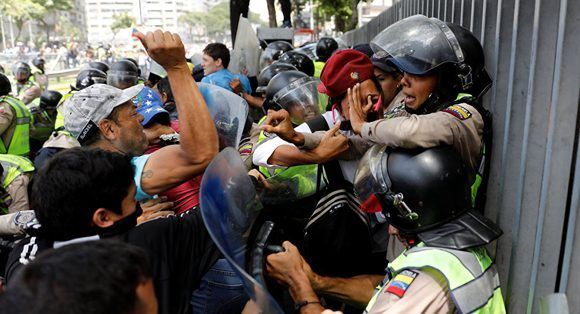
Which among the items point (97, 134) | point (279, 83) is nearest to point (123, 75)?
point (279, 83)

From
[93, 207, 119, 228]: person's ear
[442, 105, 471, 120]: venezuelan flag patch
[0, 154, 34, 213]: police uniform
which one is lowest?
[0, 154, 34, 213]: police uniform

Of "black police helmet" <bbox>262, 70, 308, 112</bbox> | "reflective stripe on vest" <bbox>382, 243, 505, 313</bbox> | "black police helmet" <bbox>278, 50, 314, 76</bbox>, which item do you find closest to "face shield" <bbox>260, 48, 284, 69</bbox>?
"black police helmet" <bbox>278, 50, 314, 76</bbox>

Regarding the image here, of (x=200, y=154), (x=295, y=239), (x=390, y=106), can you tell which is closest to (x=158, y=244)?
(x=200, y=154)

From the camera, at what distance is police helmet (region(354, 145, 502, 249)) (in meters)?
1.92

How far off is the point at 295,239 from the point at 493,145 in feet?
3.83

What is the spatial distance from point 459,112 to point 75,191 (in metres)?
1.51

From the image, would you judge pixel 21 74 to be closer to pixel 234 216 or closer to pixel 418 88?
pixel 418 88

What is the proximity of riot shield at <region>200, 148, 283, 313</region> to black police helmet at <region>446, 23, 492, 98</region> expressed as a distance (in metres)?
1.10

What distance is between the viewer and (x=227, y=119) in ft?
8.43

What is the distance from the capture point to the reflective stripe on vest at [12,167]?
3.69m

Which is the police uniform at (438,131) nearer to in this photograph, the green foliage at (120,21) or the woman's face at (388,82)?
the woman's face at (388,82)

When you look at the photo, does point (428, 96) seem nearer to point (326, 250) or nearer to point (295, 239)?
point (326, 250)

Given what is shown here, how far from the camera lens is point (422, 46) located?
92.9 inches

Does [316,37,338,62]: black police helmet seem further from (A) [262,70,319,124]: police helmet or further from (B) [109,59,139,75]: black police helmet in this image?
(A) [262,70,319,124]: police helmet
